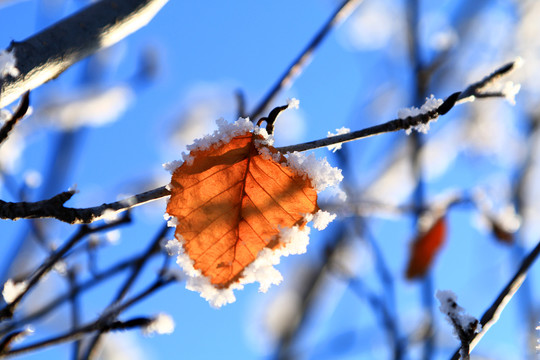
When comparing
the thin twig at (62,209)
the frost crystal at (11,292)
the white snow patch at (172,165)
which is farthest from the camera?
the frost crystal at (11,292)

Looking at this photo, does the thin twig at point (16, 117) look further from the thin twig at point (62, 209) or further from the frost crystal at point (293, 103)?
the frost crystal at point (293, 103)

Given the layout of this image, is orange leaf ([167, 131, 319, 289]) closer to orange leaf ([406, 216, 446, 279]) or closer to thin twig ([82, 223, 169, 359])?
thin twig ([82, 223, 169, 359])

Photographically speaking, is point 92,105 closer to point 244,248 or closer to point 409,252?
point 409,252

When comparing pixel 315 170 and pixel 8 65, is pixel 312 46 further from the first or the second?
pixel 8 65

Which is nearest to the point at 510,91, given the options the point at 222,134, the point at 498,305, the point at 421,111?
the point at 421,111

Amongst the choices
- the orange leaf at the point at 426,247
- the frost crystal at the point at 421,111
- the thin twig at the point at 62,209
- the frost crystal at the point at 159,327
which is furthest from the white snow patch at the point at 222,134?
the orange leaf at the point at 426,247

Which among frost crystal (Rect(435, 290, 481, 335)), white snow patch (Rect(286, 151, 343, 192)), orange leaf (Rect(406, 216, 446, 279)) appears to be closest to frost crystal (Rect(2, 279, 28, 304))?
white snow patch (Rect(286, 151, 343, 192))
